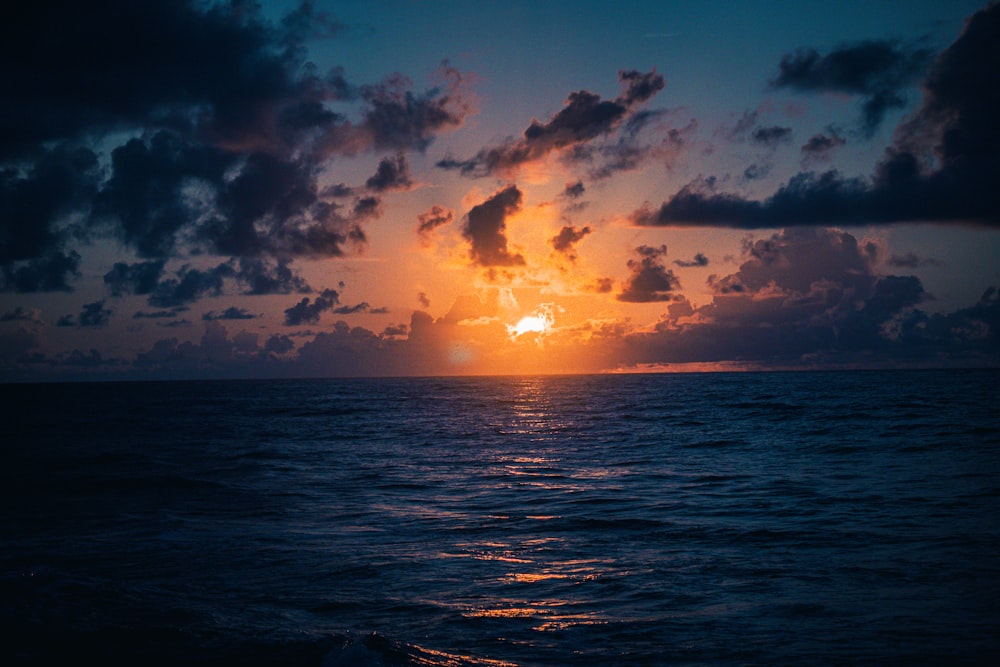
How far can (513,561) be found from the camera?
552 inches

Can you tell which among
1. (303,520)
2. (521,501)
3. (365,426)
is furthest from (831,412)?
(303,520)

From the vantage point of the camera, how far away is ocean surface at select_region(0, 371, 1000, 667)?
30.1 ft

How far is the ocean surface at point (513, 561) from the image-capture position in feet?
30.1

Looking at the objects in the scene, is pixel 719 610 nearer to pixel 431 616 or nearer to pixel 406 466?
pixel 431 616

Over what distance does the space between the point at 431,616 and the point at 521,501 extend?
11468mm

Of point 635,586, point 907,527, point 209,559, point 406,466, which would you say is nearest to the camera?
point 635,586

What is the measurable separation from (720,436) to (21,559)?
38360mm

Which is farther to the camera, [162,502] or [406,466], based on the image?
[406,466]

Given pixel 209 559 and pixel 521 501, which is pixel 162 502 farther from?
pixel 521 501

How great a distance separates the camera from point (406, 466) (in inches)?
1272

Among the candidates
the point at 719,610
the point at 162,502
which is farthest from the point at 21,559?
the point at 719,610

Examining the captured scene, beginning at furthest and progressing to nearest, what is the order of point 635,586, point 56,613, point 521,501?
point 521,501 < point 635,586 < point 56,613

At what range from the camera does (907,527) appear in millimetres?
15945

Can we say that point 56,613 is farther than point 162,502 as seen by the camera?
No
